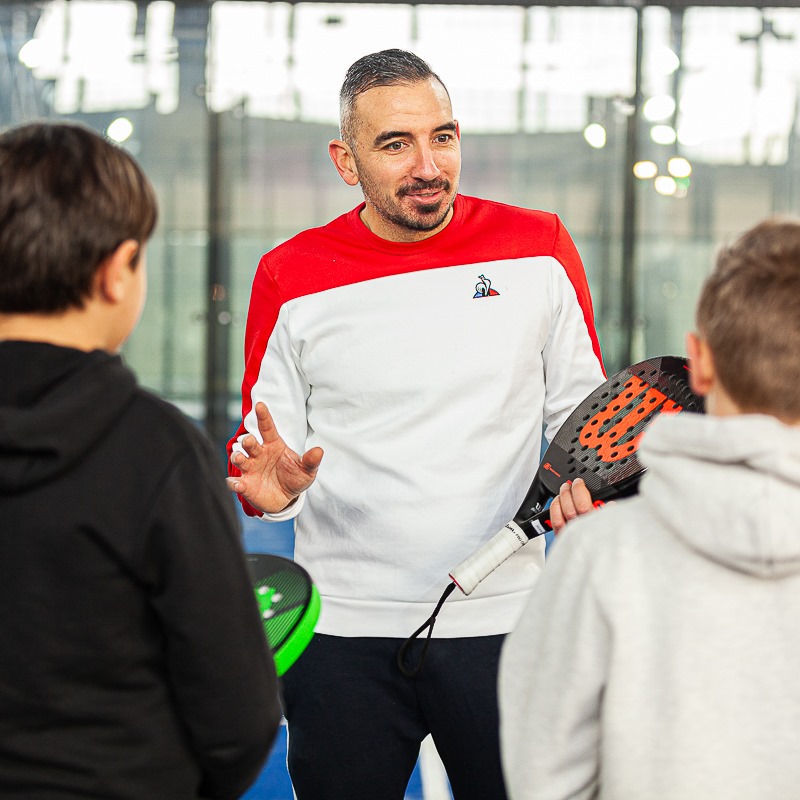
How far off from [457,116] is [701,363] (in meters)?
7.46

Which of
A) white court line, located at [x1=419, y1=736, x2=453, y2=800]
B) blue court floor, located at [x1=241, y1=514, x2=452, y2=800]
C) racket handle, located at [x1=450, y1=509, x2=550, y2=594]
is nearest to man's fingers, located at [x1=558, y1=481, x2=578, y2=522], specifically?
racket handle, located at [x1=450, y1=509, x2=550, y2=594]

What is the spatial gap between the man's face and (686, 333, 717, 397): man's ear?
826 millimetres

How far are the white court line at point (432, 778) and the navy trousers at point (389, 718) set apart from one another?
41.6 inches

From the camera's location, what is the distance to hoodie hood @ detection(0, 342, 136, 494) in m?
1.08

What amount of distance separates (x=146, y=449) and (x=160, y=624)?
0.18m

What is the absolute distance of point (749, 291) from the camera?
1.13 meters

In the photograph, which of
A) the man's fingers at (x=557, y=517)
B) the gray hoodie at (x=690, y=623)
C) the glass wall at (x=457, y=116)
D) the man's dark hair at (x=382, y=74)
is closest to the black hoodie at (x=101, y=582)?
the gray hoodie at (x=690, y=623)

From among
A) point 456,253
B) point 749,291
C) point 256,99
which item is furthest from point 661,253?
point 749,291

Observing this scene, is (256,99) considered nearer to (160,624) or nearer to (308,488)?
(308,488)

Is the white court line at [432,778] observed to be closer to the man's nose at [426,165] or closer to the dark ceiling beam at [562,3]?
the man's nose at [426,165]

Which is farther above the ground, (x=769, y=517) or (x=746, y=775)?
(x=769, y=517)

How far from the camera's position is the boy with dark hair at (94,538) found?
43.3 inches

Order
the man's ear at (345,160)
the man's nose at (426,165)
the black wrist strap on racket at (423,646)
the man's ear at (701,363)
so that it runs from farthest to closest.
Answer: the man's ear at (345,160) < the man's nose at (426,165) < the black wrist strap on racket at (423,646) < the man's ear at (701,363)

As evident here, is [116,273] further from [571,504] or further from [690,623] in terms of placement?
[571,504]
